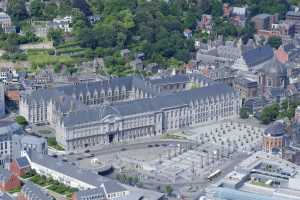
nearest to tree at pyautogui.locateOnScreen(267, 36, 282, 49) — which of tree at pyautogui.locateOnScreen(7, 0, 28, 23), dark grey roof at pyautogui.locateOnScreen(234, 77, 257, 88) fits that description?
dark grey roof at pyautogui.locateOnScreen(234, 77, 257, 88)

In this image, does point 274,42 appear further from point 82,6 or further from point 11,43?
point 11,43

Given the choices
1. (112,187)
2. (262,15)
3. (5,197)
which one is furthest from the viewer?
(262,15)

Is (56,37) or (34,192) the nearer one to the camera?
(34,192)

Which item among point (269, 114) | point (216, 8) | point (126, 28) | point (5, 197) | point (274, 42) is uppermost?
point (216, 8)

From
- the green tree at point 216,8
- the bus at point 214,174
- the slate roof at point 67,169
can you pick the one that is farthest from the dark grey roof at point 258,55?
the slate roof at point 67,169

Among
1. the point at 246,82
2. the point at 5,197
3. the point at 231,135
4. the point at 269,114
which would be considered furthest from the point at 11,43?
the point at 5,197

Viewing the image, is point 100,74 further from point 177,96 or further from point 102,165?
point 102,165

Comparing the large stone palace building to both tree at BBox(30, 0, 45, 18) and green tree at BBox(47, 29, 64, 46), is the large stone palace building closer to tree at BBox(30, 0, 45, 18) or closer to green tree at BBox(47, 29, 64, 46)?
green tree at BBox(47, 29, 64, 46)

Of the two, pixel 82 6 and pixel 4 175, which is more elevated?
pixel 82 6
